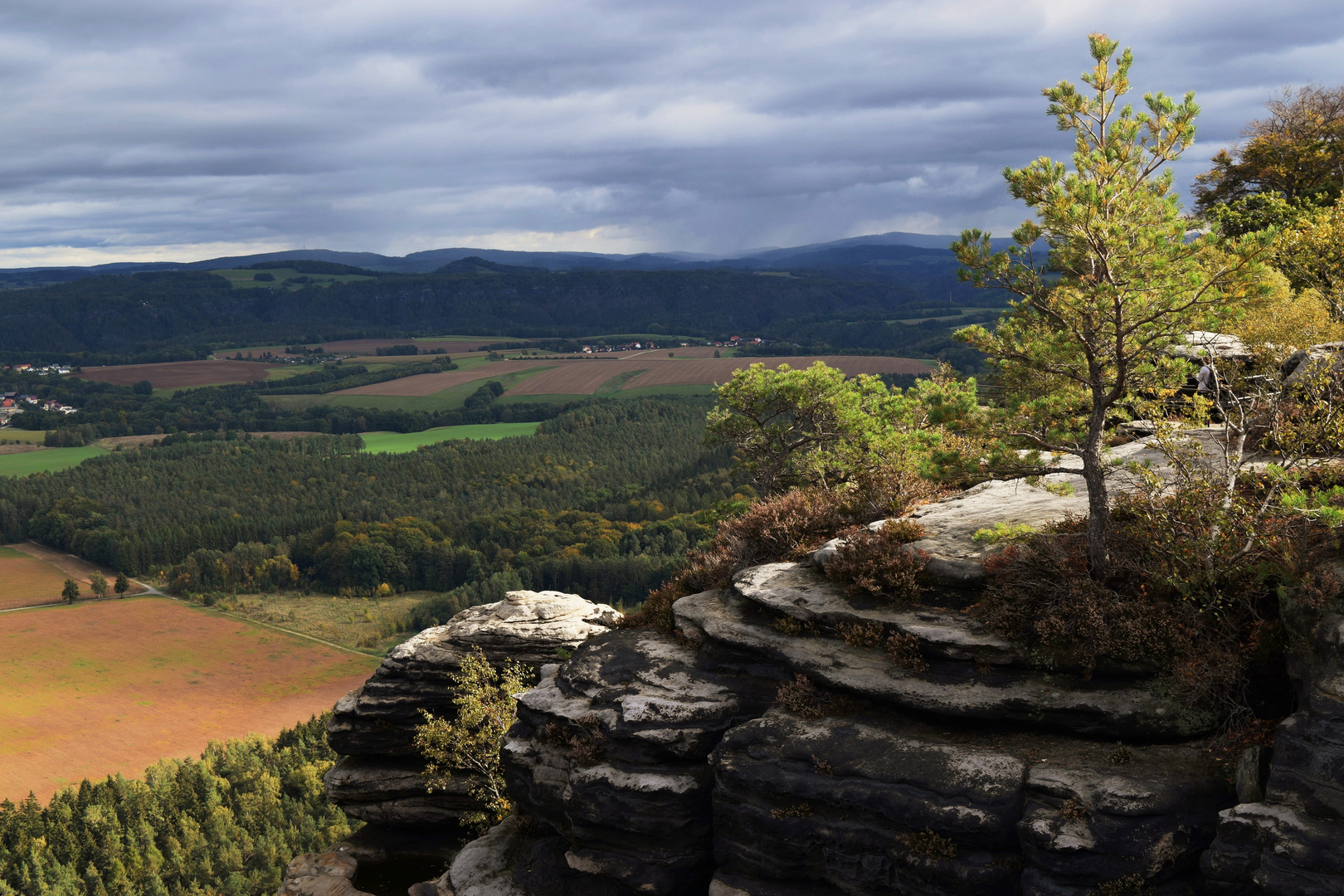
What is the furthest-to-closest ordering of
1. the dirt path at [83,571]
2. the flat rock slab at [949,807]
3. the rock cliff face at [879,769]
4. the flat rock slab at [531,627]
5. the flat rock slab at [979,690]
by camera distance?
1. the dirt path at [83,571]
2. the flat rock slab at [531,627]
3. the flat rock slab at [979,690]
4. the flat rock slab at [949,807]
5. the rock cliff face at [879,769]

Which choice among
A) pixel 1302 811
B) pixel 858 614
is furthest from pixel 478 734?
pixel 1302 811

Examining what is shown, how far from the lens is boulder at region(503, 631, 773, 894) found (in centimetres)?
2144

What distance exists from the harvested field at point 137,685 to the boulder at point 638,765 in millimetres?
100914

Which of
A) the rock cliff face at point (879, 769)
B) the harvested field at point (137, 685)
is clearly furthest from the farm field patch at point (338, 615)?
the rock cliff face at point (879, 769)

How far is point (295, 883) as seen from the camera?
33219 millimetres

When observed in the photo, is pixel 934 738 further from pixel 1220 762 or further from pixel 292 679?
pixel 292 679

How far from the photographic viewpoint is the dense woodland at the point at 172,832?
263 ft

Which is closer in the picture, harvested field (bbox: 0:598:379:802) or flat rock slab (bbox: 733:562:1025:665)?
flat rock slab (bbox: 733:562:1025:665)

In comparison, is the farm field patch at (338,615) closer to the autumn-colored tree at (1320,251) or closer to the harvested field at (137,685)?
the harvested field at (137,685)

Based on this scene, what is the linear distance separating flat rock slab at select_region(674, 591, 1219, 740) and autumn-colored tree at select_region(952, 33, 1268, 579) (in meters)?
2.77

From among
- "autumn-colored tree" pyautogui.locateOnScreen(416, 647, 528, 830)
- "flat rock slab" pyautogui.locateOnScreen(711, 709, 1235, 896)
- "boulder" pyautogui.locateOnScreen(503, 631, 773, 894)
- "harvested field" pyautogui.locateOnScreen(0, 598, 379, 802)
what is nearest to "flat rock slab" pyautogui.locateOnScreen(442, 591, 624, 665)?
"autumn-colored tree" pyautogui.locateOnScreen(416, 647, 528, 830)

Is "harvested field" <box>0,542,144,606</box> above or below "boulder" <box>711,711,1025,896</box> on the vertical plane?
below

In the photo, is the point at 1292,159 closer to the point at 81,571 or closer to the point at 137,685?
the point at 137,685

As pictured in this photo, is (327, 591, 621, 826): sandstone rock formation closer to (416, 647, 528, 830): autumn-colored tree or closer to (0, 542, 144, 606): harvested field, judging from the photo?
(416, 647, 528, 830): autumn-colored tree
